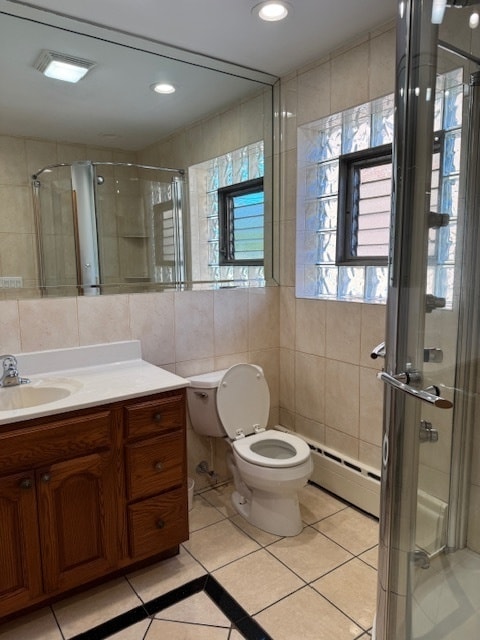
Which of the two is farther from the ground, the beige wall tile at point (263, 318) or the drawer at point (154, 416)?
the beige wall tile at point (263, 318)

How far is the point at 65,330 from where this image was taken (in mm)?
2084

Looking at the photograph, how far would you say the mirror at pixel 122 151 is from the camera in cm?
199

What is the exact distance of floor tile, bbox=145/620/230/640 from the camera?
159 centimetres

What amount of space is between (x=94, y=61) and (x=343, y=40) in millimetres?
1200

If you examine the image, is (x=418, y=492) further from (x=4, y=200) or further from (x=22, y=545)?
(x=4, y=200)

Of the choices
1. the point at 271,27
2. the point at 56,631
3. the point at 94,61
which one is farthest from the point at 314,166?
the point at 56,631

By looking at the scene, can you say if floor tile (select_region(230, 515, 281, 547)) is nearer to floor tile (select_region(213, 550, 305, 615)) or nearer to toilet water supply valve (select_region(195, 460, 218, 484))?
floor tile (select_region(213, 550, 305, 615))

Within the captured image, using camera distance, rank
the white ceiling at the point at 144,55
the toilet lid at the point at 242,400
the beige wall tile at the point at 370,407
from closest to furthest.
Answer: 1. the white ceiling at the point at 144,55
2. the beige wall tile at the point at 370,407
3. the toilet lid at the point at 242,400

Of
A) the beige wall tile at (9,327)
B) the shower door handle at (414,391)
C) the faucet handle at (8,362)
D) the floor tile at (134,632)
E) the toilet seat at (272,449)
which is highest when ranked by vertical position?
the beige wall tile at (9,327)

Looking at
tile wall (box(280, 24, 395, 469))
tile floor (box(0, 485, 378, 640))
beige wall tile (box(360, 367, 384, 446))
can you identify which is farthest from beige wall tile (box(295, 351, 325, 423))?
tile floor (box(0, 485, 378, 640))

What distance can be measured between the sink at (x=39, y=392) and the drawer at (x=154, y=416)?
0.29 m

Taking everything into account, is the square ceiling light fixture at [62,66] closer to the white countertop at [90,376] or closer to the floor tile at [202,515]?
the white countertop at [90,376]

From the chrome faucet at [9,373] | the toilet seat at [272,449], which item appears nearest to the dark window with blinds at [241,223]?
the toilet seat at [272,449]

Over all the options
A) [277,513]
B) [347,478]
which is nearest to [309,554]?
[277,513]
